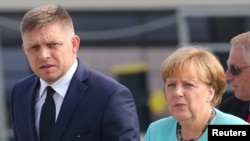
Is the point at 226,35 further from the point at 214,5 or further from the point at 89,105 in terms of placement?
the point at 89,105

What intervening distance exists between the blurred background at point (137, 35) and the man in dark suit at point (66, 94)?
26.2 ft

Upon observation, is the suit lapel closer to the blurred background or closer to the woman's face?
the woman's face

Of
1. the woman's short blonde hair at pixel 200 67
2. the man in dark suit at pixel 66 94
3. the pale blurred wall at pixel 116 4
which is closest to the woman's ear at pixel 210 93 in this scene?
the woman's short blonde hair at pixel 200 67

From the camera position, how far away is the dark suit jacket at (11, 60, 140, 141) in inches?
162

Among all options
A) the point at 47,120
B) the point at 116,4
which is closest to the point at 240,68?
the point at 47,120

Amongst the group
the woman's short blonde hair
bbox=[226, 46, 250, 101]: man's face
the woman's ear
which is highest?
the woman's short blonde hair

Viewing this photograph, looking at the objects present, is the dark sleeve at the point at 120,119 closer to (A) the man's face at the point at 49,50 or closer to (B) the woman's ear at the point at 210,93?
(A) the man's face at the point at 49,50

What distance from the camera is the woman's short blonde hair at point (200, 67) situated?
3883 millimetres

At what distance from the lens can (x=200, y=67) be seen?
3.88m

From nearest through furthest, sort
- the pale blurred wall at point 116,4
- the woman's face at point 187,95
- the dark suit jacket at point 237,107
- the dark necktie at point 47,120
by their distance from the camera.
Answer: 1. the woman's face at point 187,95
2. the dark necktie at point 47,120
3. the dark suit jacket at point 237,107
4. the pale blurred wall at point 116,4

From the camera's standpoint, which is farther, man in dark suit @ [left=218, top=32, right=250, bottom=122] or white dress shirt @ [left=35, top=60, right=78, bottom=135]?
man in dark suit @ [left=218, top=32, right=250, bottom=122]

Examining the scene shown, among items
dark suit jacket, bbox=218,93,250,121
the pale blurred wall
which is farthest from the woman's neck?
the pale blurred wall

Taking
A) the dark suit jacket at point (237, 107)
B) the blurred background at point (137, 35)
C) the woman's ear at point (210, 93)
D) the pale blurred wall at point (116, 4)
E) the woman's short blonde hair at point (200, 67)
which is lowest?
the blurred background at point (137, 35)

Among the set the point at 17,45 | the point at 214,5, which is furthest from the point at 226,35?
the point at 17,45
